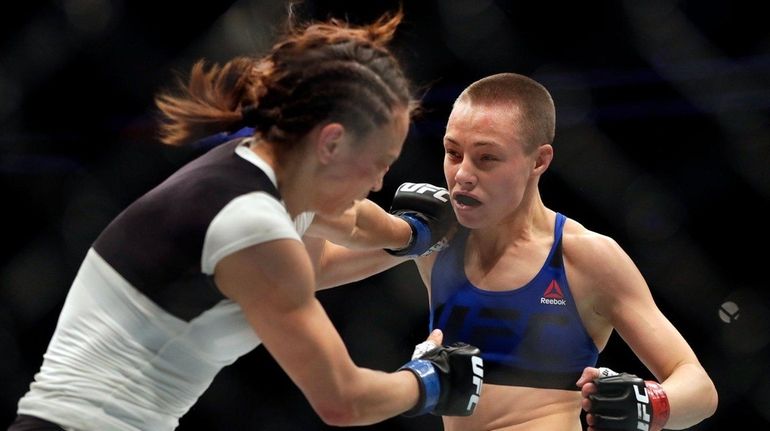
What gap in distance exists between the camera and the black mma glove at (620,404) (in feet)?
5.48

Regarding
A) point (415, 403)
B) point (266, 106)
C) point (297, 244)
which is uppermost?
point (266, 106)

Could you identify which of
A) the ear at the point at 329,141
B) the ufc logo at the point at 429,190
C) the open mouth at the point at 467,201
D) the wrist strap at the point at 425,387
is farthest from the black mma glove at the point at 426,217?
the ear at the point at 329,141

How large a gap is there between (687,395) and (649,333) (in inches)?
5.2

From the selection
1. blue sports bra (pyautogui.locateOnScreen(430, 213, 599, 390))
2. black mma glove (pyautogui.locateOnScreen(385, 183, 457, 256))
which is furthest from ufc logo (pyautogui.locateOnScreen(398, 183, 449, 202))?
blue sports bra (pyautogui.locateOnScreen(430, 213, 599, 390))

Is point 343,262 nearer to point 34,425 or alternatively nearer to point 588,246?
point 588,246

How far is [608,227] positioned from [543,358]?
23.9 inches

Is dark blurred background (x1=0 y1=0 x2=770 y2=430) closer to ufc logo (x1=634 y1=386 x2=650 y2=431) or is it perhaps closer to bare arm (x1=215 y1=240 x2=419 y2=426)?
ufc logo (x1=634 y1=386 x2=650 y2=431)

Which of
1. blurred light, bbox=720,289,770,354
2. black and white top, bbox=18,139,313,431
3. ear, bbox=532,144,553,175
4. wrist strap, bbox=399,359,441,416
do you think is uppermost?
black and white top, bbox=18,139,313,431

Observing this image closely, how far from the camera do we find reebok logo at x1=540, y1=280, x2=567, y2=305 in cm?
194

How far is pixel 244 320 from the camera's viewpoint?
1.37 m

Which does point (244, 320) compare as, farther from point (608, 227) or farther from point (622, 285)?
point (608, 227)

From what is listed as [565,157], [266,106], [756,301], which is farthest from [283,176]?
[756,301]

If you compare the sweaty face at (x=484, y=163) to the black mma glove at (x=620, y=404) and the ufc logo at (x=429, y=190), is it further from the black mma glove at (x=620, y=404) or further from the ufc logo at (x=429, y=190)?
the black mma glove at (x=620, y=404)

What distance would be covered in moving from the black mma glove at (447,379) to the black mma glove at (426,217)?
0.45m
